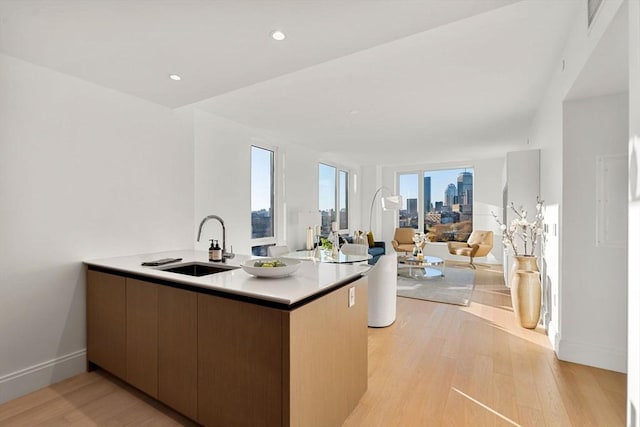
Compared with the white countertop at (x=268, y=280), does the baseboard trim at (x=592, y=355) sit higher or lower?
lower

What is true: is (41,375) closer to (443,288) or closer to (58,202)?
(58,202)

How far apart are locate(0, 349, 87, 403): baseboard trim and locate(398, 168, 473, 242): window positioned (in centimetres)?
776

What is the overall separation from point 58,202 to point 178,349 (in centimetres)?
162

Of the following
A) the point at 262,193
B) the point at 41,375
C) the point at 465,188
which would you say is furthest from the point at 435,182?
the point at 41,375

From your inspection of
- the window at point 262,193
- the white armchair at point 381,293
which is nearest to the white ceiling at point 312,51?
the window at point 262,193

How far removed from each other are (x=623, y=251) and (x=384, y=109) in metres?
2.75

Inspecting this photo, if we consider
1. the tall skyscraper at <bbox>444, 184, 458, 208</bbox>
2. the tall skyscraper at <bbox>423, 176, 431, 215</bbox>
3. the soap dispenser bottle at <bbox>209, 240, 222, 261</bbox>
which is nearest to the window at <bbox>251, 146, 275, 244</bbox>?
the soap dispenser bottle at <bbox>209, 240, 222, 261</bbox>

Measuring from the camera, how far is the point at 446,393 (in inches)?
84.8

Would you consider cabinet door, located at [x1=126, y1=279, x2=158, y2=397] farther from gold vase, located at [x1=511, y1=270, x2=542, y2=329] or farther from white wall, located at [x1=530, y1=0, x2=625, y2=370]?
gold vase, located at [x1=511, y1=270, x2=542, y2=329]

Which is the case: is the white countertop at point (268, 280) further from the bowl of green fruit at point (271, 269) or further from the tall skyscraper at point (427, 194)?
the tall skyscraper at point (427, 194)

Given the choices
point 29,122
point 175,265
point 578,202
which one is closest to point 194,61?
point 29,122

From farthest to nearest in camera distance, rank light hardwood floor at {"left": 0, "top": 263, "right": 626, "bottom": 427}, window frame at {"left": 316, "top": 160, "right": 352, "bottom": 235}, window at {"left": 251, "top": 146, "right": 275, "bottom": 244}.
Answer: window frame at {"left": 316, "top": 160, "right": 352, "bottom": 235} → window at {"left": 251, "top": 146, "right": 275, "bottom": 244} → light hardwood floor at {"left": 0, "top": 263, "right": 626, "bottom": 427}

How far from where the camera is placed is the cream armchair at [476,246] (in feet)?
22.0

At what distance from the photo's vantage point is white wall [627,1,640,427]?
125 centimetres
